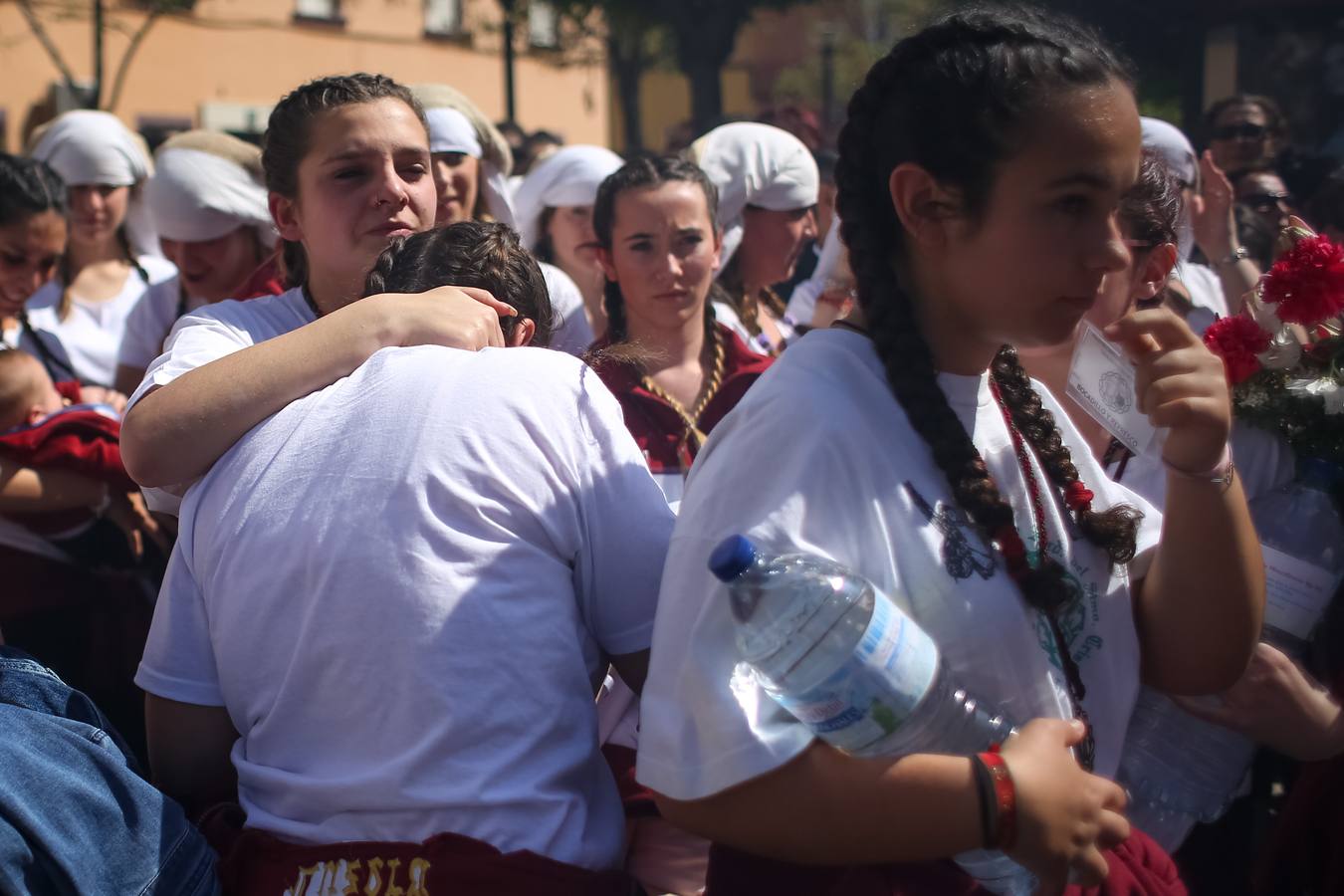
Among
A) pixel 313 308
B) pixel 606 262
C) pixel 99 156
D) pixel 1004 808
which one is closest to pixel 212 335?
pixel 313 308

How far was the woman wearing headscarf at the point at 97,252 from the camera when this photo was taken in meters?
5.31

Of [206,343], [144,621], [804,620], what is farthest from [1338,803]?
[144,621]

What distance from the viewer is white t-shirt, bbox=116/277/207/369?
16.6 ft

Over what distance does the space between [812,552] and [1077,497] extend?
0.52 m

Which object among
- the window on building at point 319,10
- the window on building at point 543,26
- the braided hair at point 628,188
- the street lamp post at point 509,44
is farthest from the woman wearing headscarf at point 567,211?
the window on building at point 319,10

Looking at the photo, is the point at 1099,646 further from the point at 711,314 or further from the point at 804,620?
the point at 711,314

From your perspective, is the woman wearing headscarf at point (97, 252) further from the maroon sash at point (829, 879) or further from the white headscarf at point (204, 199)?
the maroon sash at point (829, 879)

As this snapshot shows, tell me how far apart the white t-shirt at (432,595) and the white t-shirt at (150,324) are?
3.20m

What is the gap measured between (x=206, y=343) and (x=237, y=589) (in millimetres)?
753

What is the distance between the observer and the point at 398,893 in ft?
6.03

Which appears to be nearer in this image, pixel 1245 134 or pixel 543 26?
pixel 1245 134

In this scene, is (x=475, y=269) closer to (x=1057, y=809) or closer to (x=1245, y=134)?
(x=1057, y=809)

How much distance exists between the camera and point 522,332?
246 cm

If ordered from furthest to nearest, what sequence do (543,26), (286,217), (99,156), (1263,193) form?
(543,26) → (1263,193) → (99,156) → (286,217)
